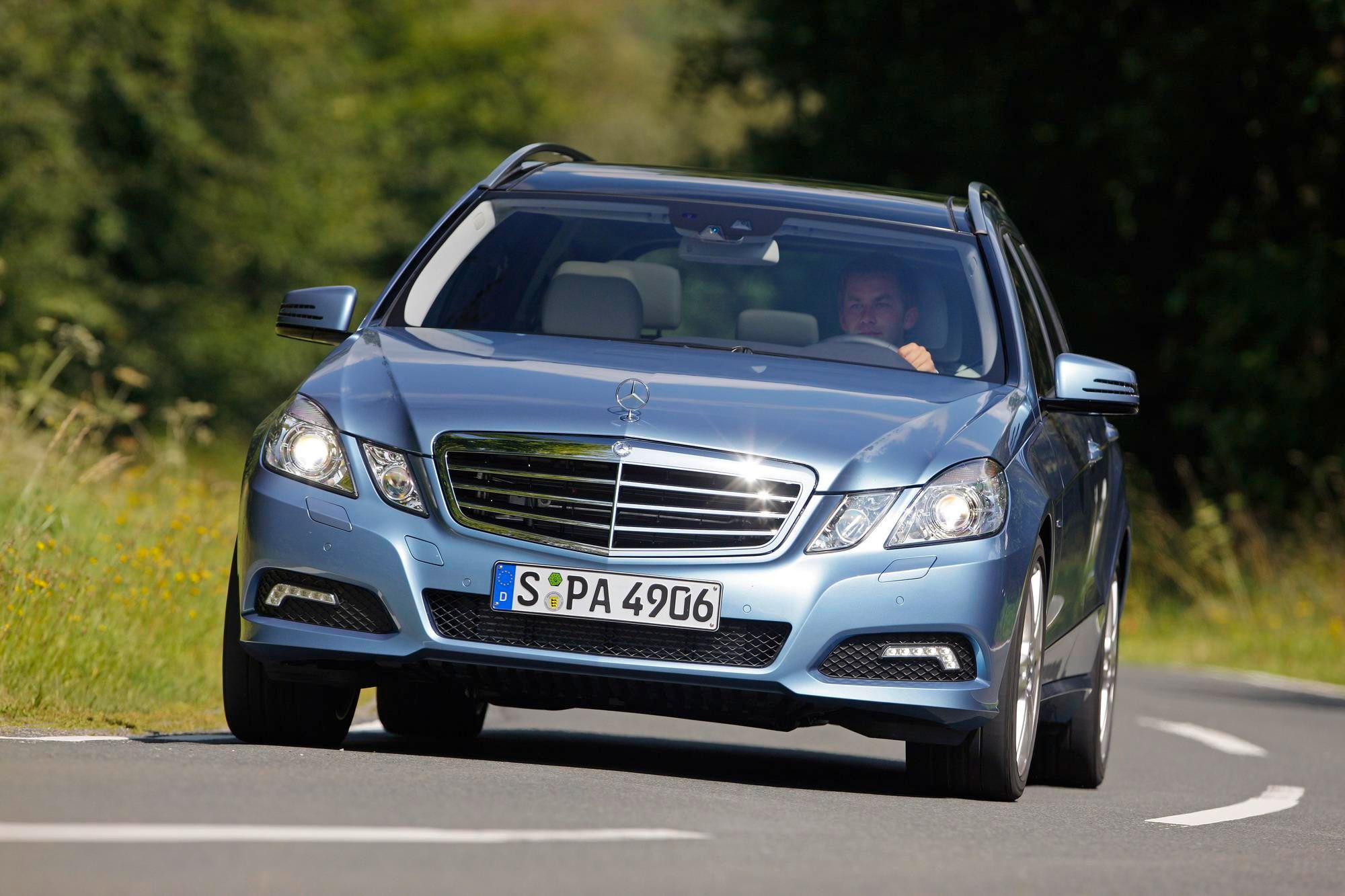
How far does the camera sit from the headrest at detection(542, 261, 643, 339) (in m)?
7.72

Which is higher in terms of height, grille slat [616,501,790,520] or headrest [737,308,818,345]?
headrest [737,308,818,345]

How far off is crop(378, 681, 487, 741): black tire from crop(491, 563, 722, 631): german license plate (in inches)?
68.2

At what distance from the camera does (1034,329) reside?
825cm

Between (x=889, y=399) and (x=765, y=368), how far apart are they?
0.44 m

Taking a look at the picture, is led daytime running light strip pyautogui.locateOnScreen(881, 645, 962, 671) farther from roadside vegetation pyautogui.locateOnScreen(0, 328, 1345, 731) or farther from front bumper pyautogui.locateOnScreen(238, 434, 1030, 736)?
roadside vegetation pyautogui.locateOnScreen(0, 328, 1345, 731)

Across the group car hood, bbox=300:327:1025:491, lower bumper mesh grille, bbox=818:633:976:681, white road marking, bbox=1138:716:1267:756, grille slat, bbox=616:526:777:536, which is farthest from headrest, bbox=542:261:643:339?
white road marking, bbox=1138:716:1267:756

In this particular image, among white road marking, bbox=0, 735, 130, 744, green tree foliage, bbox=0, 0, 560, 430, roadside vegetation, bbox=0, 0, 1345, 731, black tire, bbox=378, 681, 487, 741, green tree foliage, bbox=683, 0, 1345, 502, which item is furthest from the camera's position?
green tree foliage, bbox=0, 0, 560, 430

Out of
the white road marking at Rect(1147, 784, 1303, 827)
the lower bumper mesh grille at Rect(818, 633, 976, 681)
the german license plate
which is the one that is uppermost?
the german license plate

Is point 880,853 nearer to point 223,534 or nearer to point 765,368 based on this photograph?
point 765,368

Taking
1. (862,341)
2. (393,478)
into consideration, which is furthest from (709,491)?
(862,341)

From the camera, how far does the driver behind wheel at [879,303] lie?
7.78 m

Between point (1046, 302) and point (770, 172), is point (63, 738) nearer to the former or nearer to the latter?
point (1046, 302)

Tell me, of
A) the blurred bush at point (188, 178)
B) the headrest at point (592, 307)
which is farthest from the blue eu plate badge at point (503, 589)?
the blurred bush at point (188, 178)

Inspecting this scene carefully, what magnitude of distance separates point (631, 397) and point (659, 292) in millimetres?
1135
